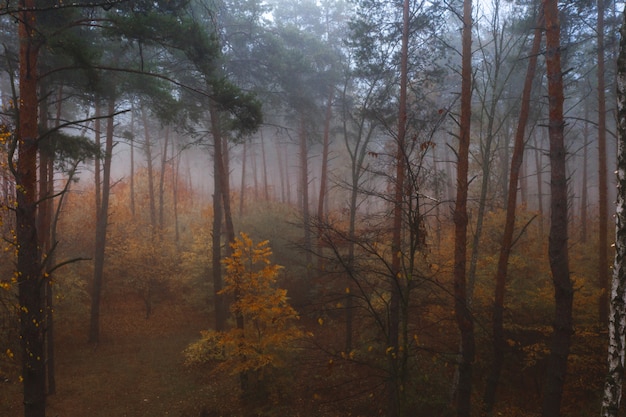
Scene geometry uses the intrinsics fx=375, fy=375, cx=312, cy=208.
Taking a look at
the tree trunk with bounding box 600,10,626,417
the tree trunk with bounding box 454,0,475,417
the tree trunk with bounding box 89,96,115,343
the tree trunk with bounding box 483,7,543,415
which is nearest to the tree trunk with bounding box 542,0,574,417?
the tree trunk with bounding box 600,10,626,417

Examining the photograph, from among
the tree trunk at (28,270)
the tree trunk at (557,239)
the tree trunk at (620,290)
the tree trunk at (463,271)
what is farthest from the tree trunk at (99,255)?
the tree trunk at (620,290)

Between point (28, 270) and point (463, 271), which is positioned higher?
point (28, 270)

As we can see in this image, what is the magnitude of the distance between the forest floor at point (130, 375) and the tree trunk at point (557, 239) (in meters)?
8.72

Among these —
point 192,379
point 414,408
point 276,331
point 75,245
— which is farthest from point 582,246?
point 75,245

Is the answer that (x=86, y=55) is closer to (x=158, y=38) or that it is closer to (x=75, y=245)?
(x=158, y=38)

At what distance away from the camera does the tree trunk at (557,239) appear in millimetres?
6449

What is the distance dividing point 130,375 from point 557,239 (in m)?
14.5

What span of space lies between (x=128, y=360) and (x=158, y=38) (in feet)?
43.7

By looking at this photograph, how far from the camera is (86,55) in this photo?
6617mm

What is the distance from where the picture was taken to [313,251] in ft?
23.6

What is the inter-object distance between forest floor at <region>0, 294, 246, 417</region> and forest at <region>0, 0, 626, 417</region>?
99 mm

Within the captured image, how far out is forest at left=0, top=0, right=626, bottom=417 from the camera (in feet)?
19.4

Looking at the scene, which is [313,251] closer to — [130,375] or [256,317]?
[256,317]

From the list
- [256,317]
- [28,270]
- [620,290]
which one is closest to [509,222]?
[620,290]
